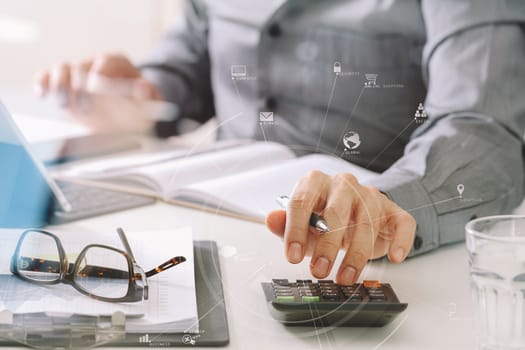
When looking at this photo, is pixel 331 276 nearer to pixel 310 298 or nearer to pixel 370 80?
pixel 310 298

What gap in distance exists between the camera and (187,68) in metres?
1.27

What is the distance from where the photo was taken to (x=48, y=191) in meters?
0.70

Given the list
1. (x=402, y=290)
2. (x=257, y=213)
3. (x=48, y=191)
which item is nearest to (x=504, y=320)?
(x=402, y=290)

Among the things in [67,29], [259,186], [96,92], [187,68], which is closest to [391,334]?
[259,186]

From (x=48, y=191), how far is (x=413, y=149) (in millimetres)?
373

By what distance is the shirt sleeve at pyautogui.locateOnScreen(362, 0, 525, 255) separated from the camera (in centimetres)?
54

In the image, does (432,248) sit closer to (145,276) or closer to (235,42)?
(145,276)

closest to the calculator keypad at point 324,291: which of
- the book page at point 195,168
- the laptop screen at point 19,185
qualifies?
the book page at point 195,168

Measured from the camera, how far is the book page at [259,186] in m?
0.52

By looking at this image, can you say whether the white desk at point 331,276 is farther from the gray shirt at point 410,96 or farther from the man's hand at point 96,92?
the man's hand at point 96,92

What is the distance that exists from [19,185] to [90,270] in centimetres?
19

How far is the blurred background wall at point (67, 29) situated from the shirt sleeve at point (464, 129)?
6.73ft

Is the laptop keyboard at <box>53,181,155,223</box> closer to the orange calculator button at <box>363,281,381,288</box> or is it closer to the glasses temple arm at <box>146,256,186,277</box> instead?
the glasses temple arm at <box>146,256,186,277</box>

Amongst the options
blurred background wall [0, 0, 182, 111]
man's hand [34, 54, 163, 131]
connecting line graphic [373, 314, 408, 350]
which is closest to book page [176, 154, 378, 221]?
connecting line graphic [373, 314, 408, 350]
